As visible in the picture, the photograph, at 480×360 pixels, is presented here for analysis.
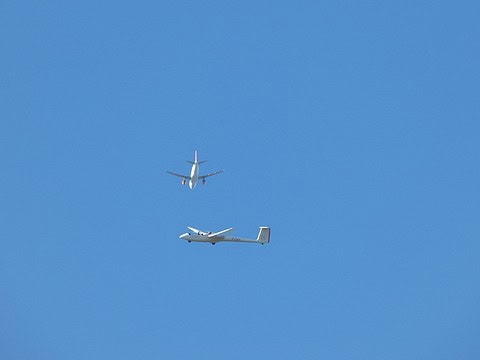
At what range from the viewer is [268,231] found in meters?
191

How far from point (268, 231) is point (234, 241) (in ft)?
18.7

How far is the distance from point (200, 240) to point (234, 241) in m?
5.19

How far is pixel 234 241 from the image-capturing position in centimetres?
18900

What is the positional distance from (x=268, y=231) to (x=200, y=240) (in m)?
10.7

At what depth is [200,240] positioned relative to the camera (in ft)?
617
